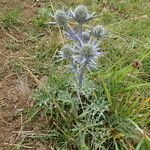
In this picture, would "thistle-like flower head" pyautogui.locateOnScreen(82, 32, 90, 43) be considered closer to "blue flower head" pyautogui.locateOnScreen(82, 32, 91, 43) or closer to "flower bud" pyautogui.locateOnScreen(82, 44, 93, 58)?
"blue flower head" pyautogui.locateOnScreen(82, 32, 91, 43)

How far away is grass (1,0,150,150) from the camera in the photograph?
2.23 meters

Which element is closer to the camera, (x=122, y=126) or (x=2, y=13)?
(x=122, y=126)

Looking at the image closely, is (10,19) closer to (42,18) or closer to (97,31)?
(42,18)

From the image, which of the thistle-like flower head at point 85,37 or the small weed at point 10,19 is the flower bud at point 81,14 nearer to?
the thistle-like flower head at point 85,37

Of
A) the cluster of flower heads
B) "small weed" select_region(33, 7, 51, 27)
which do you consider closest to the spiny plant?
the cluster of flower heads

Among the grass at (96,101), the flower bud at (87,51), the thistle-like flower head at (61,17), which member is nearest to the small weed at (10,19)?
the grass at (96,101)

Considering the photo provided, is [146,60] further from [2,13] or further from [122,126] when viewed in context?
[2,13]

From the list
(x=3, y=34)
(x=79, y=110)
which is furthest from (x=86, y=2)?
(x=79, y=110)

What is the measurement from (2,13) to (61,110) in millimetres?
1132

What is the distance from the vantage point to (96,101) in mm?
2336

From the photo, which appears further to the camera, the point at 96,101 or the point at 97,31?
the point at 96,101

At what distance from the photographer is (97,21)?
10.2ft

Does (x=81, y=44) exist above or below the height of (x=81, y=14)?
below

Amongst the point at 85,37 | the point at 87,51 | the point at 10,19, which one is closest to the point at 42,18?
the point at 10,19
